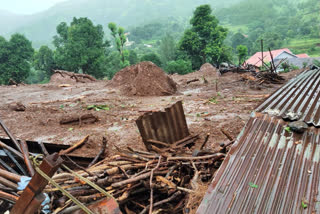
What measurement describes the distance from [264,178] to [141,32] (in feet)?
407

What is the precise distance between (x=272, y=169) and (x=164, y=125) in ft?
9.33

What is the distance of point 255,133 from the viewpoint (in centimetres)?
347

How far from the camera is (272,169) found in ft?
9.43

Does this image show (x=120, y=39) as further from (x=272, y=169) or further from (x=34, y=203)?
(x=34, y=203)

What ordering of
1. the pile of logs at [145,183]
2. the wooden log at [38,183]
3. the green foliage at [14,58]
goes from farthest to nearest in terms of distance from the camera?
the green foliage at [14,58] < the pile of logs at [145,183] < the wooden log at [38,183]

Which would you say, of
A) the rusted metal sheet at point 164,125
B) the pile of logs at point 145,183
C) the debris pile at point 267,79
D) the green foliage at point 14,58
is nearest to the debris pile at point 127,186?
the pile of logs at point 145,183

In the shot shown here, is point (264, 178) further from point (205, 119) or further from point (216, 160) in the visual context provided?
point (205, 119)

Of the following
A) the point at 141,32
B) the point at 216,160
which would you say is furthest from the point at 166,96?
the point at 141,32

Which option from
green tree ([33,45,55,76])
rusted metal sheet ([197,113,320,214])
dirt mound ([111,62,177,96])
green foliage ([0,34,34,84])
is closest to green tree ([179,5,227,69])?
green tree ([33,45,55,76])

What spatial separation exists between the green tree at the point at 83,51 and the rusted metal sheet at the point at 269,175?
31775 mm

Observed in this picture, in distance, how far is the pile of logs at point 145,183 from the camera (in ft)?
9.71

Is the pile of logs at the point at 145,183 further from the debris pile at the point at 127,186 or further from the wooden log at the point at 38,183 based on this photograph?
the wooden log at the point at 38,183

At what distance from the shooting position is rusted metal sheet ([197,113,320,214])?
2508 millimetres

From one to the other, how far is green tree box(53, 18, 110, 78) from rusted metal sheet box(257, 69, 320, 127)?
30.5 metres
